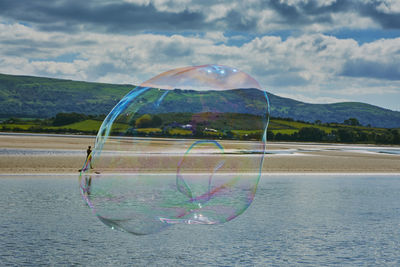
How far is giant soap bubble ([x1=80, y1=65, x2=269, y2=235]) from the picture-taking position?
10.0 metres

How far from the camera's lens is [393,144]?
4124 inches

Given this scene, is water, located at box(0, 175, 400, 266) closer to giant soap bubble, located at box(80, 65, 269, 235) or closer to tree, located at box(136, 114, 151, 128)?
giant soap bubble, located at box(80, 65, 269, 235)

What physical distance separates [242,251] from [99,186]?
16.5ft

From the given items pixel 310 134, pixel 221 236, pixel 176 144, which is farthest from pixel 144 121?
pixel 310 134

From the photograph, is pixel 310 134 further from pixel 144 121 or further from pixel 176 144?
pixel 144 121

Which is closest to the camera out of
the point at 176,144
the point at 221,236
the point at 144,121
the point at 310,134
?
the point at 144,121

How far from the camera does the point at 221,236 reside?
15312mm

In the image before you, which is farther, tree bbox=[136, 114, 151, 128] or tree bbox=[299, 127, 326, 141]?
tree bbox=[299, 127, 326, 141]

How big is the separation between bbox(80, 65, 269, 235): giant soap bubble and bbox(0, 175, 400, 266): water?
207 centimetres

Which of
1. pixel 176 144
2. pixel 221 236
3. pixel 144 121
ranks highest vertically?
pixel 144 121

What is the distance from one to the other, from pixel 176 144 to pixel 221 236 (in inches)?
229

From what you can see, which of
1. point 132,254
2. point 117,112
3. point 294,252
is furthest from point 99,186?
point 294,252

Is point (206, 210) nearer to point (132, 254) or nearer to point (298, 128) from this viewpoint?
point (132, 254)

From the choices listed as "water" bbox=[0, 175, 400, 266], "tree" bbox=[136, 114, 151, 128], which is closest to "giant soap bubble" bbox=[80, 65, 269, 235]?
"tree" bbox=[136, 114, 151, 128]
